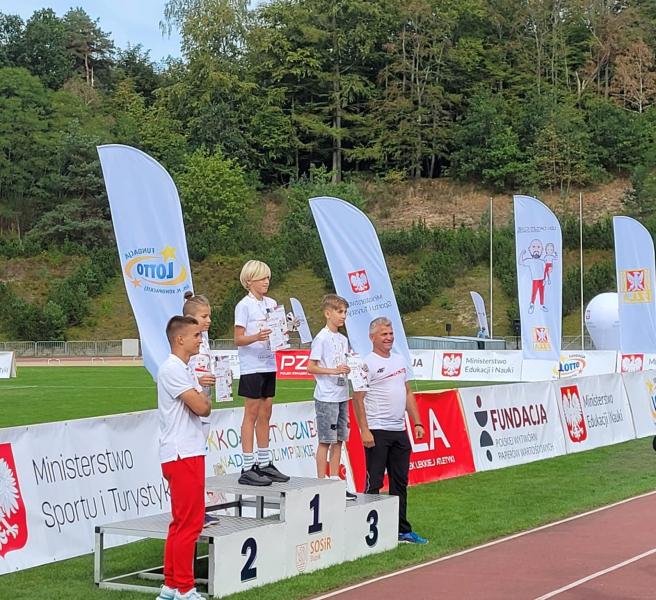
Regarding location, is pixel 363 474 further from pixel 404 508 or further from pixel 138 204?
pixel 138 204

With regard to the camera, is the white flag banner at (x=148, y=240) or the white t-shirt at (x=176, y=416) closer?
the white t-shirt at (x=176, y=416)

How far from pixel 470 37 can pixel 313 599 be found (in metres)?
88.7

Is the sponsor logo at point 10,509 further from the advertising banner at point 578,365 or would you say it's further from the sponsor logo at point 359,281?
the advertising banner at point 578,365

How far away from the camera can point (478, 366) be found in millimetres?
37688

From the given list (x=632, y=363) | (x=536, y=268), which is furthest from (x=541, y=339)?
(x=632, y=363)

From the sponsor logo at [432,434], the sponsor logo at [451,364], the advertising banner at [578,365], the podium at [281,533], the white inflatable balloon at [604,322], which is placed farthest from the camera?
the white inflatable balloon at [604,322]

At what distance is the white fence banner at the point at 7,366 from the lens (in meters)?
42.2

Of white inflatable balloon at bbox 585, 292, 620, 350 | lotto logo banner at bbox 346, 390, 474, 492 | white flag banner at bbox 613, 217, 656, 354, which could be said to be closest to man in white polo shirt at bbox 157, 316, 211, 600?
lotto logo banner at bbox 346, 390, 474, 492

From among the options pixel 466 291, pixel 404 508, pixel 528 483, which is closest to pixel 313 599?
pixel 404 508

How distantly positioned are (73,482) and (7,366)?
33.6 meters

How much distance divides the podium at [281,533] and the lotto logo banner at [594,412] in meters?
8.80

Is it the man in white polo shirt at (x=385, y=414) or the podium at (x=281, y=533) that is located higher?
the man in white polo shirt at (x=385, y=414)

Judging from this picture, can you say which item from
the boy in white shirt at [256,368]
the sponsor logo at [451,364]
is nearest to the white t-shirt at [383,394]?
the boy in white shirt at [256,368]

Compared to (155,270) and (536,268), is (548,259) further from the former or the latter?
(155,270)
